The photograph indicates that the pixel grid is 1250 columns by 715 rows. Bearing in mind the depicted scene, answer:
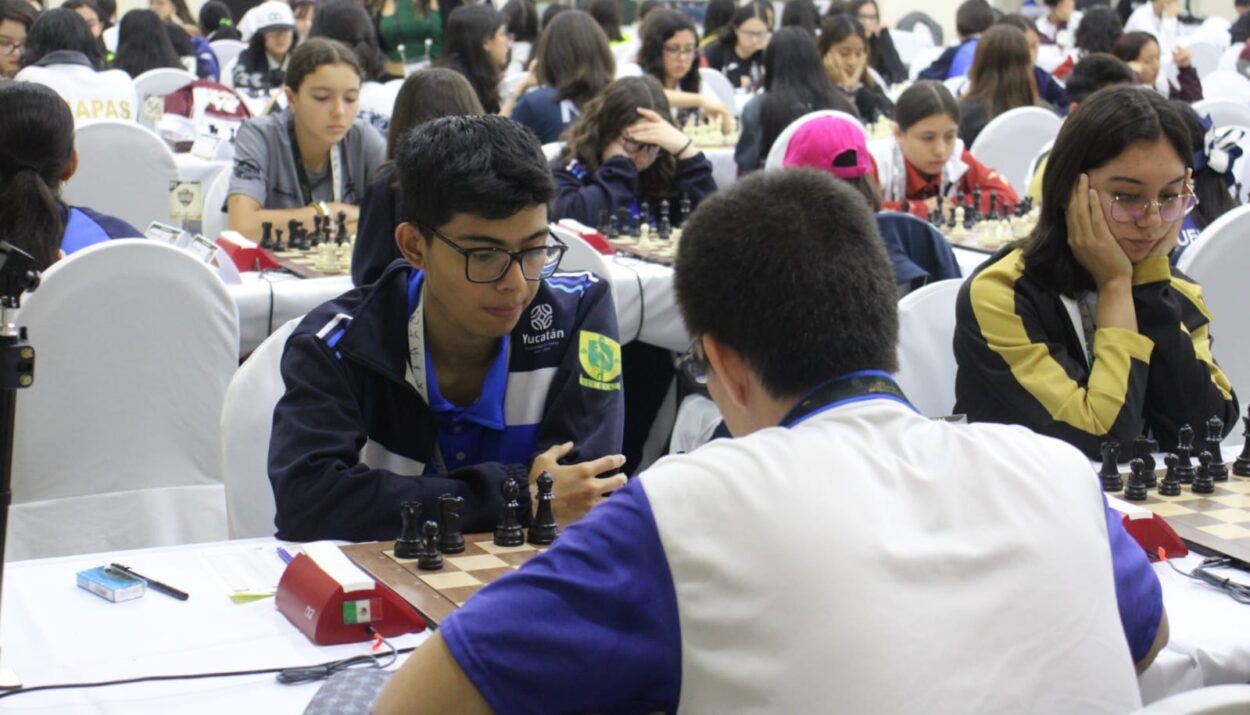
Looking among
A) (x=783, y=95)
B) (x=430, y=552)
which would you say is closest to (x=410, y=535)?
(x=430, y=552)

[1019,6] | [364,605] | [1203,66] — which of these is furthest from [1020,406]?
[1019,6]

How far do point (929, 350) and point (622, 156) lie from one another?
2.36 meters

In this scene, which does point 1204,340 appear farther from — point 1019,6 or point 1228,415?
point 1019,6

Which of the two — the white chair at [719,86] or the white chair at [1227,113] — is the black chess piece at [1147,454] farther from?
the white chair at [719,86]

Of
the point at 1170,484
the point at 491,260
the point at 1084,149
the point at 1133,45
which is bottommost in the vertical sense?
the point at 1170,484

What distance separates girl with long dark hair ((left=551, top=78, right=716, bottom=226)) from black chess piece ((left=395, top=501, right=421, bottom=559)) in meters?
3.15

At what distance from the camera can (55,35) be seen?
718cm

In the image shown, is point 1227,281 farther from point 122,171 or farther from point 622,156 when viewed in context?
point 122,171

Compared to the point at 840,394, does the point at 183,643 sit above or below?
below

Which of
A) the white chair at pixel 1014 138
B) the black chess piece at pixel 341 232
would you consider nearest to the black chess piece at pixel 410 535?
the black chess piece at pixel 341 232

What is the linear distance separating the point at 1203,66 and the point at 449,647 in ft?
40.7

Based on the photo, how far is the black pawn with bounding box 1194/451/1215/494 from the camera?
2.40m

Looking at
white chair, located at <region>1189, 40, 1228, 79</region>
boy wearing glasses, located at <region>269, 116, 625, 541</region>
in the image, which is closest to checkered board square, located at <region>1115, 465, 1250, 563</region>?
boy wearing glasses, located at <region>269, 116, 625, 541</region>

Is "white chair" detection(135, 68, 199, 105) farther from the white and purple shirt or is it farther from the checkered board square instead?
the white and purple shirt
